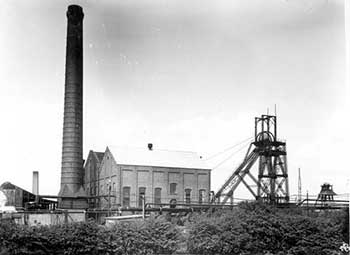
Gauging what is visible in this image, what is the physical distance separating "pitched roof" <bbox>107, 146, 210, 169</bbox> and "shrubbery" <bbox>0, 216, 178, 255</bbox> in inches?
734

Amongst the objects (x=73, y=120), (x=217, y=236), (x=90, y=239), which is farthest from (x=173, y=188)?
(x=90, y=239)

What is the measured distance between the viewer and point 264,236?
52.7ft

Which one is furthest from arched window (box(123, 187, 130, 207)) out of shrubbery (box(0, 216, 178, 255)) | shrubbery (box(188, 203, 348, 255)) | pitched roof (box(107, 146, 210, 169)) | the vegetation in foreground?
shrubbery (box(188, 203, 348, 255))

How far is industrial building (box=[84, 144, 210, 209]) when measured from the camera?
34.5m

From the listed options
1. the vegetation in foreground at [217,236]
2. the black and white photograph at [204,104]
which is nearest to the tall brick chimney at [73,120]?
the black and white photograph at [204,104]

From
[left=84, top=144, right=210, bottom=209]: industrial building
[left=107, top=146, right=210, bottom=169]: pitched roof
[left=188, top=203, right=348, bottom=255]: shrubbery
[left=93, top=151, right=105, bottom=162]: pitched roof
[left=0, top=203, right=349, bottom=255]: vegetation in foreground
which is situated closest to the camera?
[left=0, top=203, right=349, bottom=255]: vegetation in foreground

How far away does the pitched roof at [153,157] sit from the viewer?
114 ft

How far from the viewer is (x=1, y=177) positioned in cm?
2233

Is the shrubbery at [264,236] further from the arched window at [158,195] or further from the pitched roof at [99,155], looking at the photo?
the pitched roof at [99,155]

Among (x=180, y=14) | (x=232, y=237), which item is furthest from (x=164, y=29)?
(x=232, y=237)

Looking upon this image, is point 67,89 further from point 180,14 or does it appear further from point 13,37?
point 180,14

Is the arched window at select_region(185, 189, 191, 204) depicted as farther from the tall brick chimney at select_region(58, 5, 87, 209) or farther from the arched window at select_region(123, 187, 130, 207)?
the tall brick chimney at select_region(58, 5, 87, 209)

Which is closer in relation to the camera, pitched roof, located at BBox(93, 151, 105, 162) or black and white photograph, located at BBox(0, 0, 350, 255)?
black and white photograph, located at BBox(0, 0, 350, 255)

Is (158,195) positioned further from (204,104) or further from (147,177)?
(204,104)
